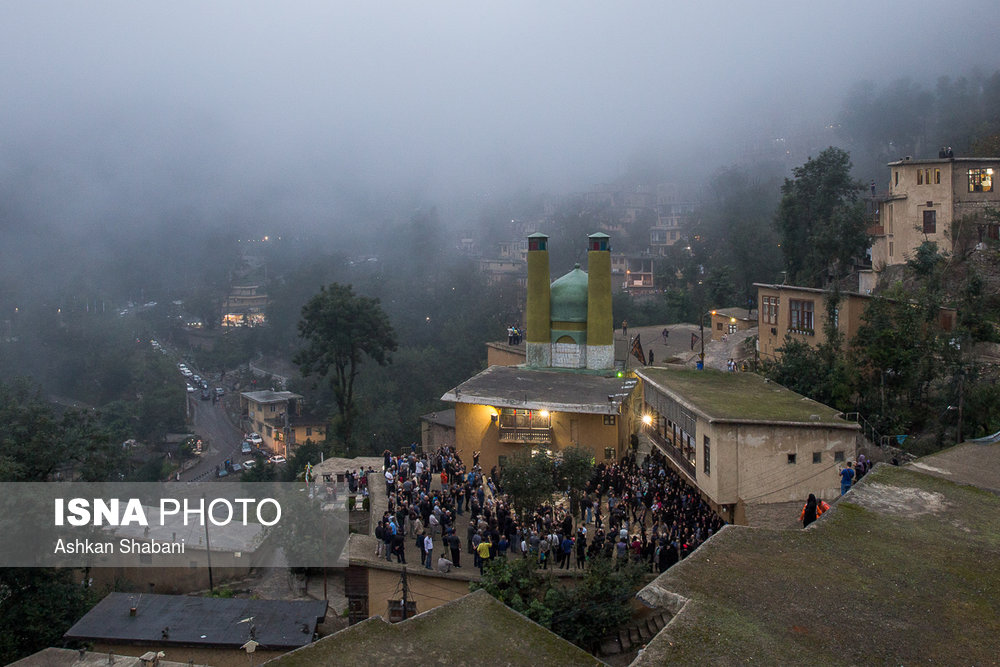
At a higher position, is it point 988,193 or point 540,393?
point 988,193

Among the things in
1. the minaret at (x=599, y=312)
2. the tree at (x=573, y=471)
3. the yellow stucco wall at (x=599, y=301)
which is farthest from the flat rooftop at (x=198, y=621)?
the yellow stucco wall at (x=599, y=301)

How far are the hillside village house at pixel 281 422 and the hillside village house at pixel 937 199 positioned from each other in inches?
1554

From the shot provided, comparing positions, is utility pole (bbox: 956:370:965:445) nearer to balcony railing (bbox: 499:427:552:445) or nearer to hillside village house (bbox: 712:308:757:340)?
balcony railing (bbox: 499:427:552:445)

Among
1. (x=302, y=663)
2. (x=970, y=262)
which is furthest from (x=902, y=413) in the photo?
(x=302, y=663)

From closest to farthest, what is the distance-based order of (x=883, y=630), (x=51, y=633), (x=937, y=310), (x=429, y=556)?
(x=883, y=630)
(x=429, y=556)
(x=51, y=633)
(x=937, y=310)

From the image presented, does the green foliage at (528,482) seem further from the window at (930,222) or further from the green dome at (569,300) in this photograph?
→ the window at (930,222)

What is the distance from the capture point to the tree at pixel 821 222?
125ft

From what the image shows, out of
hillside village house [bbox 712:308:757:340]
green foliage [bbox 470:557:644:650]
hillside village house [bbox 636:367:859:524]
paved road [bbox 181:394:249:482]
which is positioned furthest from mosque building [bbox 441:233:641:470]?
paved road [bbox 181:394:249:482]

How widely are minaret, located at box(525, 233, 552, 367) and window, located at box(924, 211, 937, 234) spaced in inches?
670

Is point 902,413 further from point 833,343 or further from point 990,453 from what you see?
point 990,453

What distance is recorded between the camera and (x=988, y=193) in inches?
1313

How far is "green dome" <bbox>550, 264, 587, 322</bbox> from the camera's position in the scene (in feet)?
103

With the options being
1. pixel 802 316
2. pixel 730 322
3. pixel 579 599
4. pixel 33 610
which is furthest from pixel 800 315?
pixel 33 610

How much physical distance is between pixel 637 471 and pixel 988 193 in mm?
22346
